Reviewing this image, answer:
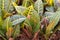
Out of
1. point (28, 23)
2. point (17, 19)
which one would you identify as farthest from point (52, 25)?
point (17, 19)

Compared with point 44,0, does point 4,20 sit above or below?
below

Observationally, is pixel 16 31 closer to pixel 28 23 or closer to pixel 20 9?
pixel 28 23

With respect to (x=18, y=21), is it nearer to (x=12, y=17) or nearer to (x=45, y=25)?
(x=12, y=17)

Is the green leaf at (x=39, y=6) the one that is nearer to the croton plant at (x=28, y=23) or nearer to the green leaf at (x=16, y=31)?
the croton plant at (x=28, y=23)

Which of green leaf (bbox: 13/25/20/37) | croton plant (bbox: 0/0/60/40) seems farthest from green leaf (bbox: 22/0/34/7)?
green leaf (bbox: 13/25/20/37)

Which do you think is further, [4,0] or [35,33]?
[4,0]

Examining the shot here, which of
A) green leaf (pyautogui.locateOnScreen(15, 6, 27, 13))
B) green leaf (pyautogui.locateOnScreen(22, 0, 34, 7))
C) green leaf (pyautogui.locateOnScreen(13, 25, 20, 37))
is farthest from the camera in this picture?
green leaf (pyautogui.locateOnScreen(22, 0, 34, 7))

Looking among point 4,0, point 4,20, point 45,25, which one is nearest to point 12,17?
point 4,20

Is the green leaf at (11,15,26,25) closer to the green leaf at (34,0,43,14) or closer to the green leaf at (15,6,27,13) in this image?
the green leaf at (15,6,27,13)
